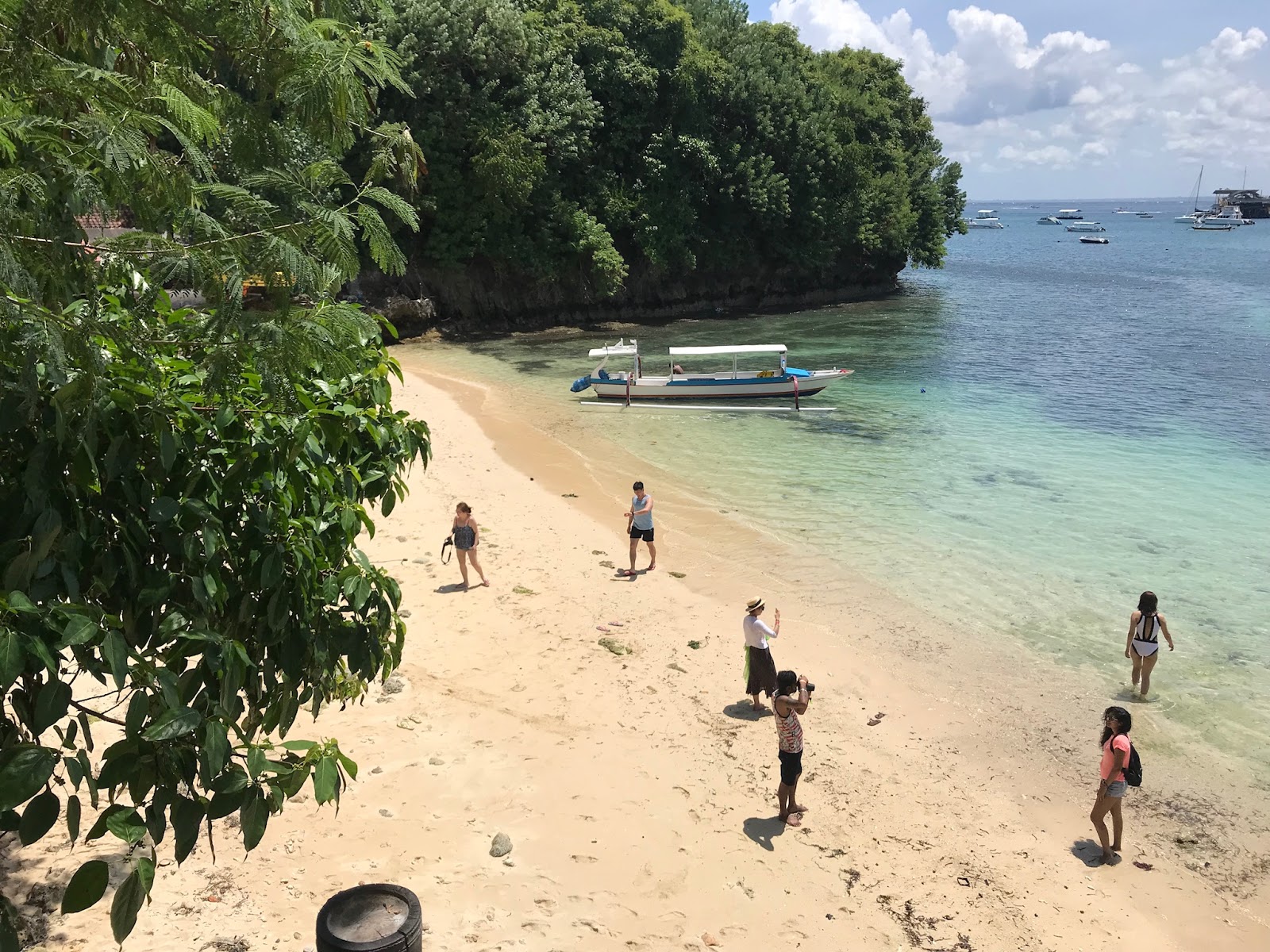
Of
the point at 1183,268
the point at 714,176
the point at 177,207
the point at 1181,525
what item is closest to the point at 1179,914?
the point at 177,207

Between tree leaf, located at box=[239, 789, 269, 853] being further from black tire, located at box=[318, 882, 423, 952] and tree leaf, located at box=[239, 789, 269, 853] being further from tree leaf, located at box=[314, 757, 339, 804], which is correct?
black tire, located at box=[318, 882, 423, 952]

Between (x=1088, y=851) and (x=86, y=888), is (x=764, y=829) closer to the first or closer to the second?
(x=1088, y=851)

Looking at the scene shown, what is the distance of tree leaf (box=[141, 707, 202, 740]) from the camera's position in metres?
3.23

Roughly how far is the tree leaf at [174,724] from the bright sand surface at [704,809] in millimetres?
3254

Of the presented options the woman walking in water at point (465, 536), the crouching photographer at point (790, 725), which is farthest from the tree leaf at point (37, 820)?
the woman walking in water at point (465, 536)

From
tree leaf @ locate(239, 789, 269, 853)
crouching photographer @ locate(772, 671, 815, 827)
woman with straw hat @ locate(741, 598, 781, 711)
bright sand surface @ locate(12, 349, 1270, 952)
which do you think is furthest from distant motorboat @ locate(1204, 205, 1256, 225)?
tree leaf @ locate(239, 789, 269, 853)

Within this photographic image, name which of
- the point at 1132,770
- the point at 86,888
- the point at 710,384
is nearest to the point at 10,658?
the point at 86,888

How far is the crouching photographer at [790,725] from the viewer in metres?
7.82

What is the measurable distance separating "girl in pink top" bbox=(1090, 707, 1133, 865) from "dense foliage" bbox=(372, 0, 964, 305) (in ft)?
105

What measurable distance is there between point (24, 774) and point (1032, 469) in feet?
69.4

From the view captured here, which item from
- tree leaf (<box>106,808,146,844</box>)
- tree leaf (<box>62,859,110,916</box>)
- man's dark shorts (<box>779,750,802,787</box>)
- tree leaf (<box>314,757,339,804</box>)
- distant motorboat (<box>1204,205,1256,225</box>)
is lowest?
man's dark shorts (<box>779,750,802,787</box>)

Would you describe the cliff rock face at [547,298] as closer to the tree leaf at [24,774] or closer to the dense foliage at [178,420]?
the dense foliage at [178,420]

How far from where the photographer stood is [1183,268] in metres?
77.2

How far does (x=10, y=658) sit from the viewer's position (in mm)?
2988
